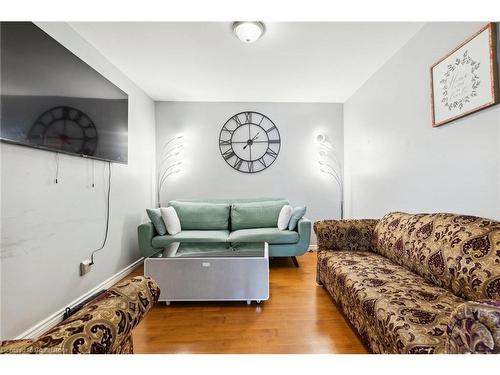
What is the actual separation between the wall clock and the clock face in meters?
1.81

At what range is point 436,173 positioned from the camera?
1703 mm

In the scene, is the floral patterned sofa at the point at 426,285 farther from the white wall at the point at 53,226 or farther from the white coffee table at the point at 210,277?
the white wall at the point at 53,226

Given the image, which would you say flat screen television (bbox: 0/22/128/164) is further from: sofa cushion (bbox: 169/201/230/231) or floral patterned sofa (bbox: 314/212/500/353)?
floral patterned sofa (bbox: 314/212/500/353)

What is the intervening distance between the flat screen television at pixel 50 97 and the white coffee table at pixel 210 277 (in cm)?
111

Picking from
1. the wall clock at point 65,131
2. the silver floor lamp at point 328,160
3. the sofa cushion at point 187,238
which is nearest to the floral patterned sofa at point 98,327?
the wall clock at point 65,131

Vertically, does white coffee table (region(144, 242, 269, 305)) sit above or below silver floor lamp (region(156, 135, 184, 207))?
below

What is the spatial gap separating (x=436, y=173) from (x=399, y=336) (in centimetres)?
133

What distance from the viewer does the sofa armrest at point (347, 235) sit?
2.03m

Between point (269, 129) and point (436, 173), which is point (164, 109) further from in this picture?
point (436, 173)

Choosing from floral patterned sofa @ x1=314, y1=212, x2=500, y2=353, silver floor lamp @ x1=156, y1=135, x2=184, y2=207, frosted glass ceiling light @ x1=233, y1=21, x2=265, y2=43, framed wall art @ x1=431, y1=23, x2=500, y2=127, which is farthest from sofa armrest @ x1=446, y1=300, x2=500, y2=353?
silver floor lamp @ x1=156, y1=135, x2=184, y2=207

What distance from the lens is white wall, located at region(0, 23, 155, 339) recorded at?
4.32ft

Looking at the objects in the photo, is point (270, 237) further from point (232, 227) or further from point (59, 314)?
point (59, 314)

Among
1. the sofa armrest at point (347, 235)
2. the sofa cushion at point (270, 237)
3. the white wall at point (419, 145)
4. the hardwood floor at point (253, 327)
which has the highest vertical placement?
the white wall at point (419, 145)

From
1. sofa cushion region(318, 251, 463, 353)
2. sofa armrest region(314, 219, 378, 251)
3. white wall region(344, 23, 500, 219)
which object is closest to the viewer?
sofa cushion region(318, 251, 463, 353)
